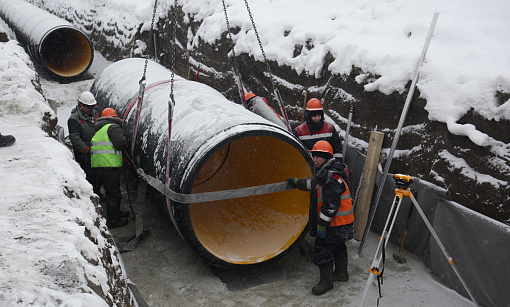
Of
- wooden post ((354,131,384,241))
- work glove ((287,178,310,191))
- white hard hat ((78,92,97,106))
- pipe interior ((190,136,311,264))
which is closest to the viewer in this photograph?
work glove ((287,178,310,191))

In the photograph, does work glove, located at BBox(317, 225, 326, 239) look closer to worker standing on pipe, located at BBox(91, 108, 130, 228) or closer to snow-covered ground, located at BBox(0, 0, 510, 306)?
snow-covered ground, located at BBox(0, 0, 510, 306)

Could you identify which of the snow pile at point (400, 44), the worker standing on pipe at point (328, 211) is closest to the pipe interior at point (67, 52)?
the snow pile at point (400, 44)

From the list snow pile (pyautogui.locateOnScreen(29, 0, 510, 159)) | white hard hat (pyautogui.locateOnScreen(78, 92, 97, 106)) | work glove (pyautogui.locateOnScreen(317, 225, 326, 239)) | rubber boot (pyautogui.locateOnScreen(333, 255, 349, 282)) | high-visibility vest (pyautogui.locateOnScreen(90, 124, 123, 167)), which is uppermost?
snow pile (pyautogui.locateOnScreen(29, 0, 510, 159))

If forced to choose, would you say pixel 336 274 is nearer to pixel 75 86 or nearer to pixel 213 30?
pixel 213 30

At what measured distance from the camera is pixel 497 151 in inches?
142

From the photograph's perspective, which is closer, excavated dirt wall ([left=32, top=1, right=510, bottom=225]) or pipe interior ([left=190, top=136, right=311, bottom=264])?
excavated dirt wall ([left=32, top=1, right=510, bottom=225])

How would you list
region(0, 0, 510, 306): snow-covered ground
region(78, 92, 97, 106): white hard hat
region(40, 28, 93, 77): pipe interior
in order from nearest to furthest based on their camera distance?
region(0, 0, 510, 306): snow-covered ground
region(78, 92, 97, 106): white hard hat
region(40, 28, 93, 77): pipe interior

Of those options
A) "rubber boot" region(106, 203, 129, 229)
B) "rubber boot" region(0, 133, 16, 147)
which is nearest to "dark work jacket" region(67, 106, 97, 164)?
"rubber boot" region(106, 203, 129, 229)

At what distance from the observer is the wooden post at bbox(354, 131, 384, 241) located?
4582 mm

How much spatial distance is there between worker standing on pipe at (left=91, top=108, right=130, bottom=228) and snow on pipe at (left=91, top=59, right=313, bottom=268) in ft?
0.67

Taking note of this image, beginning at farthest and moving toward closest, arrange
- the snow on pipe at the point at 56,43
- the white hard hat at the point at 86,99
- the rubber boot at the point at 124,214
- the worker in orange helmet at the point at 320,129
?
the snow on pipe at the point at 56,43 → the white hard hat at the point at 86,99 → the rubber boot at the point at 124,214 → the worker in orange helmet at the point at 320,129

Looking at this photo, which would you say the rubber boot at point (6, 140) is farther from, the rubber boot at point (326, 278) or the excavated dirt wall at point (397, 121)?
the rubber boot at point (326, 278)

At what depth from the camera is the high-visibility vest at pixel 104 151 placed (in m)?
4.65

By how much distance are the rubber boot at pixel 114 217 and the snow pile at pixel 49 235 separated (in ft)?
5.24
